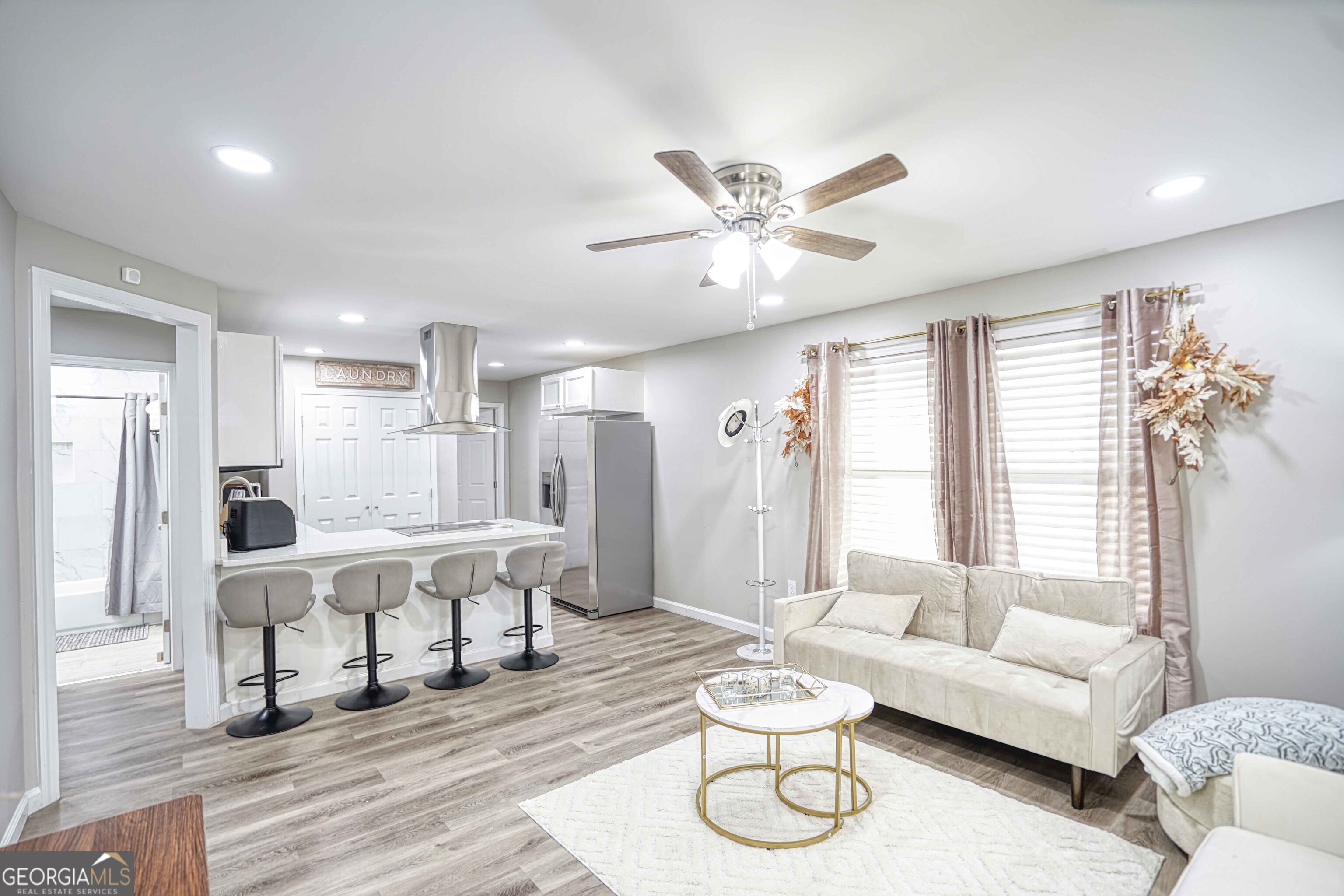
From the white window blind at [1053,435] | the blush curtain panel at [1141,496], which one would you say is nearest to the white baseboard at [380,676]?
the white window blind at [1053,435]

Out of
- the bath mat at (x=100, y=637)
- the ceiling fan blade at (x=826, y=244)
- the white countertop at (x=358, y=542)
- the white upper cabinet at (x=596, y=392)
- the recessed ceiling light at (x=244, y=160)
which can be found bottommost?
the bath mat at (x=100, y=637)

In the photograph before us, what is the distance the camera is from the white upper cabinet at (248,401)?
3775mm

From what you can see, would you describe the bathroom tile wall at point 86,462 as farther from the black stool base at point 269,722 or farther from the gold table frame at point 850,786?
the gold table frame at point 850,786

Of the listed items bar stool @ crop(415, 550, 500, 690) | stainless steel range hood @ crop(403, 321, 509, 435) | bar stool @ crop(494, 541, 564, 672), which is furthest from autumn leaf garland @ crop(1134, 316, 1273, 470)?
stainless steel range hood @ crop(403, 321, 509, 435)

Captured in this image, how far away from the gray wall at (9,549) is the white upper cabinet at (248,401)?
1.23 m

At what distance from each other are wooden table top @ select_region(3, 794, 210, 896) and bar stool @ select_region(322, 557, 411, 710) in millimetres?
2489

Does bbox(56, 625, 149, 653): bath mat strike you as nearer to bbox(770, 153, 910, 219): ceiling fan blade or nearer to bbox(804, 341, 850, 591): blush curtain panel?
bbox(804, 341, 850, 591): blush curtain panel

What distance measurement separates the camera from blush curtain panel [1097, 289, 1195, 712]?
2.98 m

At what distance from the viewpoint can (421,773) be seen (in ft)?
9.87

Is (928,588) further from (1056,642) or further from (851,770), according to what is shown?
(851,770)

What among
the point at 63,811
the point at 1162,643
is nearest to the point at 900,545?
the point at 1162,643

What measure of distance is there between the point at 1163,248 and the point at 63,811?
Answer: 5.65m

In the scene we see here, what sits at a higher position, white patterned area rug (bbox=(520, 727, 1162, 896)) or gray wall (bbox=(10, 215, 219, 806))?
gray wall (bbox=(10, 215, 219, 806))

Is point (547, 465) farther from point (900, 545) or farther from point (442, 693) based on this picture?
point (900, 545)
